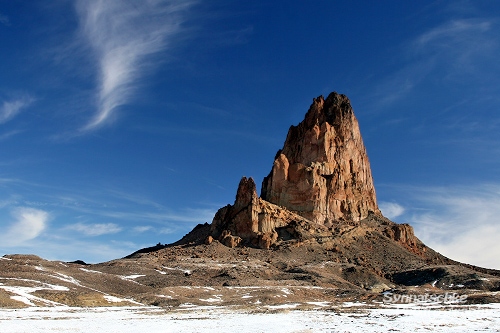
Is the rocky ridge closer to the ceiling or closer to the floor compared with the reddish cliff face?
closer to the floor

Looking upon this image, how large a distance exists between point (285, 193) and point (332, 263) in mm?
45961

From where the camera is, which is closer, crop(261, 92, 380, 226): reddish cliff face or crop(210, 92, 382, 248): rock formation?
crop(210, 92, 382, 248): rock formation

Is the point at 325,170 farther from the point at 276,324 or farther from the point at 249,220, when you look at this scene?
the point at 276,324

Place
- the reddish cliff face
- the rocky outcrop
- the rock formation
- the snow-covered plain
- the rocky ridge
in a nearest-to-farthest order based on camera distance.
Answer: the snow-covered plain → the rocky ridge → the rocky outcrop → the rock formation → the reddish cliff face

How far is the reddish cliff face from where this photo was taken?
148 meters

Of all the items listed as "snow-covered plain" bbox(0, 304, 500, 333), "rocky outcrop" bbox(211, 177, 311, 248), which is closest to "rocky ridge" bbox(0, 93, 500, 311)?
"rocky outcrop" bbox(211, 177, 311, 248)

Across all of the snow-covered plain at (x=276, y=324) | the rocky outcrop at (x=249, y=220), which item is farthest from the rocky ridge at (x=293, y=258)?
the snow-covered plain at (x=276, y=324)

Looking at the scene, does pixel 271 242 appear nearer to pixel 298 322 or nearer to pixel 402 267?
pixel 402 267

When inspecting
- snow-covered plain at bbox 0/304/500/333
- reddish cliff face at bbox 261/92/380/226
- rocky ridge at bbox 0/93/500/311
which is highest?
reddish cliff face at bbox 261/92/380/226

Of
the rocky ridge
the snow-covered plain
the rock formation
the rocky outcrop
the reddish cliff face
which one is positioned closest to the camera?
the snow-covered plain

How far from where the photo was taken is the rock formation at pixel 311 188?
128 m

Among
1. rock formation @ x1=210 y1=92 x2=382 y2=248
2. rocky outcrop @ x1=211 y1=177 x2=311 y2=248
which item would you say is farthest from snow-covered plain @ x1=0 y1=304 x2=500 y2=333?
rock formation @ x1=210 y1=92 x2=382 y2=248

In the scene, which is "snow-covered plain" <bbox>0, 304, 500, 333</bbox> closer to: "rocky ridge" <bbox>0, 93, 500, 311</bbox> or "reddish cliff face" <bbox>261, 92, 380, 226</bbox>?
"rocky ridge" <bbox>0, 93, 500, 311</bbox>

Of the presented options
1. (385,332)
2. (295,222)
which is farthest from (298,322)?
(295,222)
